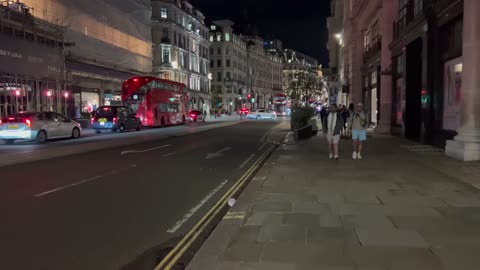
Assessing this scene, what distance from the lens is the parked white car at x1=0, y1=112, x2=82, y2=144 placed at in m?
20.7

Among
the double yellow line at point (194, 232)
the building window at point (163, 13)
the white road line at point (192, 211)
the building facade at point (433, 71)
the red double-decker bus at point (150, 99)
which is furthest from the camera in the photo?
the building window at point (163, 13)

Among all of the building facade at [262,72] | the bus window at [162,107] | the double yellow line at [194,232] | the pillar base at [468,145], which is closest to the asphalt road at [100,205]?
the double yellow line at [194,232]

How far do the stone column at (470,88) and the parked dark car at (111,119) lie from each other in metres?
22.4

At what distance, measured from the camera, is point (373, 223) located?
20.3 ft

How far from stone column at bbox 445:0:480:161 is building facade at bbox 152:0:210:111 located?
55245 millimetres

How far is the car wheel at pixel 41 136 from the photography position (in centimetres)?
2123

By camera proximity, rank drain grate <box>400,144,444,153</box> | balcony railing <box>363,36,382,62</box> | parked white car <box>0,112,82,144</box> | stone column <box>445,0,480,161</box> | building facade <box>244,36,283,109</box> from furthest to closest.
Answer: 1. building facade <box>244,36,283,109</box>
2. balcony railing <box>363,36,382,62</box>
3. parked white car <box>0,112,82,144</box>
4. drain grate <box>400,144,444,153</box>
5. stone column <box>445,0,480,161</box>

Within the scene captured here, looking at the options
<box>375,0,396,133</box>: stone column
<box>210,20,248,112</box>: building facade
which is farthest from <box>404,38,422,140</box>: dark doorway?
<box>210,20,248,112</box>: building facade

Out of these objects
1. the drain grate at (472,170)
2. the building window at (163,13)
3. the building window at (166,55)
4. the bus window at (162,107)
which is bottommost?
the drain grate at (472,170)

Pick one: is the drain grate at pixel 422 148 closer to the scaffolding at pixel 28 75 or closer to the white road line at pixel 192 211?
the white road line at pixel 192 211

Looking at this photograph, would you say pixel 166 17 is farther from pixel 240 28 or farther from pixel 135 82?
pixel 240 28

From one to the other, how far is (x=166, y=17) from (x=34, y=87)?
46.7 m

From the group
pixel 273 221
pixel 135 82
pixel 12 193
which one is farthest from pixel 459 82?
pixel 135 82

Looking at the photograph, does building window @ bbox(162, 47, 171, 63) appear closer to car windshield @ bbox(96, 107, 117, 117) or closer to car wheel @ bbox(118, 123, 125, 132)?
car wheel @ bbox(118, 123, 125, 132)
